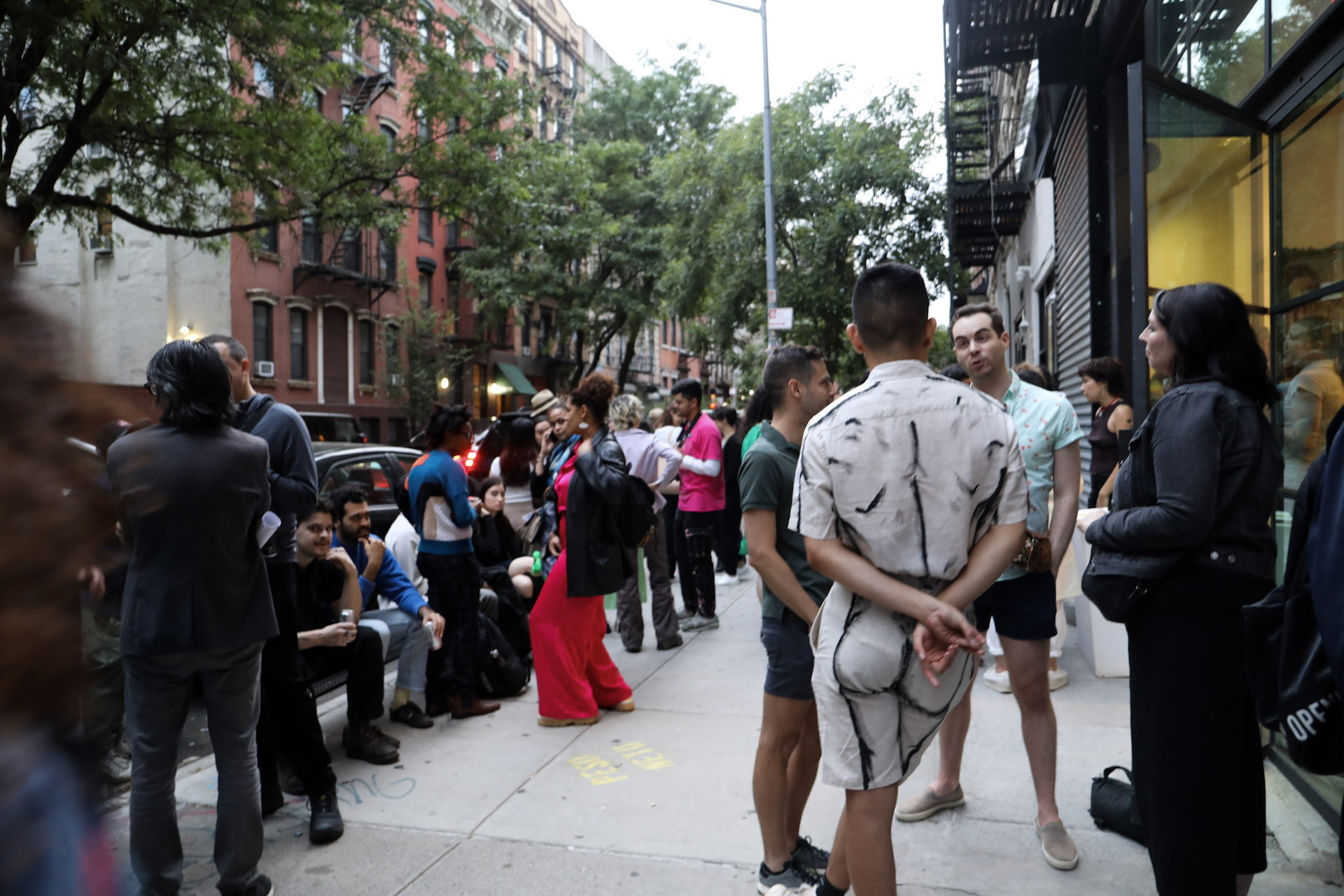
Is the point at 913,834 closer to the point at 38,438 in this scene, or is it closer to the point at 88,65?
the point at 38,438

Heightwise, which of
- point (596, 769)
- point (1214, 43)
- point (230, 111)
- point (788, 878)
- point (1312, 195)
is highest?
point (230, 111)

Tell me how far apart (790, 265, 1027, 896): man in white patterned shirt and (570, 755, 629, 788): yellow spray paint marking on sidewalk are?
2243 mm

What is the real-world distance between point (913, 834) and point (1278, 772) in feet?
5.79

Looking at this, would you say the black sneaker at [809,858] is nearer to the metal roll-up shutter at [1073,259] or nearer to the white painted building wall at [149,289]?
the metal roll-up shutter at [1073,259]

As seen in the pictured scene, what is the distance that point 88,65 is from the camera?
9.05 m

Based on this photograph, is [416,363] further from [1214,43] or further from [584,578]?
[1214,43]

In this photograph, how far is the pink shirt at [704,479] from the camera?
817cm

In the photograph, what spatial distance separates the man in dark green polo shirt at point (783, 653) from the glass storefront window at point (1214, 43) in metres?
3.04

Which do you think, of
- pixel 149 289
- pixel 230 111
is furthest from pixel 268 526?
pixel 149 289

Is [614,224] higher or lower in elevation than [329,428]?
higher

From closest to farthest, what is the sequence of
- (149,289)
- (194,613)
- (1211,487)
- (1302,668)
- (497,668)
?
(1302,668) < (1211,487) < (194,613) < (497,668) < (149,289)

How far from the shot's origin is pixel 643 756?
498 cm

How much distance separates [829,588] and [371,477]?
20.4ft

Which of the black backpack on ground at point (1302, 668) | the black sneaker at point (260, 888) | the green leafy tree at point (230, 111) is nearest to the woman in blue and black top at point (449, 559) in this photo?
the black sneaker at point (260, 888)
